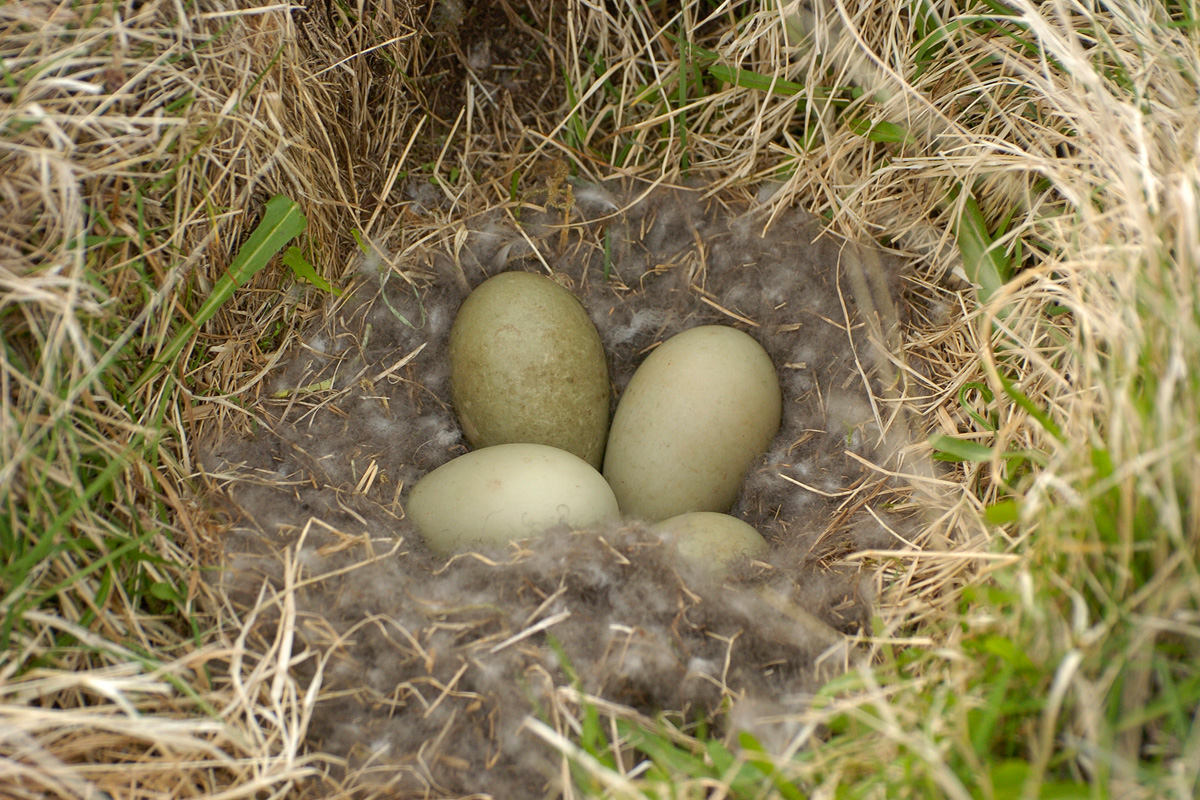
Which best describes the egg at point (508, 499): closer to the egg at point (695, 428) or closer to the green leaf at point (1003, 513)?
the egg at point (695, 428)

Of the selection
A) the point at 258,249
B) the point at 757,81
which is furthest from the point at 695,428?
the point at 258,249

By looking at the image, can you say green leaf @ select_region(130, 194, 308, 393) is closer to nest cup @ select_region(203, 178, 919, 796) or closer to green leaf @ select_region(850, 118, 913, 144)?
nest cup @ select_region(203, 178, 919, 796)

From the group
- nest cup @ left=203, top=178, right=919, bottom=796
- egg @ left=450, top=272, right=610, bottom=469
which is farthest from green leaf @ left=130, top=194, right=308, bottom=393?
egg @ left=450, top=272, right=610, bottom=469

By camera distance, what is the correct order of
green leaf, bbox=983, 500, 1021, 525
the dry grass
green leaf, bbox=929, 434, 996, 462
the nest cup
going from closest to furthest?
the dry grass → green leaf, bbox=983, 500, 1021, 525 → the nest cup → green leaf, bbox=929, 434, 996, 462

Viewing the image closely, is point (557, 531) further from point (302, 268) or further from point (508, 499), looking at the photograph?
point (302, 268)

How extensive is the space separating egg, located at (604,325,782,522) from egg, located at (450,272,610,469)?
11 cm

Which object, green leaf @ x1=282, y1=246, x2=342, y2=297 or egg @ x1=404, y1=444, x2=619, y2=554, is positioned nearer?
egg @ x1=404, y1=444, x2=619, y2=554

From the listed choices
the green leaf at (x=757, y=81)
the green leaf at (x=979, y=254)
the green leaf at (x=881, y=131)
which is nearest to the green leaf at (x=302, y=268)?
the green leaf at (x=757, y=81)

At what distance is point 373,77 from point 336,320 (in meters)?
0.55

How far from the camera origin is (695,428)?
62.4 inches

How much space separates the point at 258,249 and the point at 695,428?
2.91 ft

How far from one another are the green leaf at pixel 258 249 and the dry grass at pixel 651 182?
3 centimetres

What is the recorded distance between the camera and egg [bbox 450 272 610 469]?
5.34ft

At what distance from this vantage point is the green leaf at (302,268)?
1.57 metres
